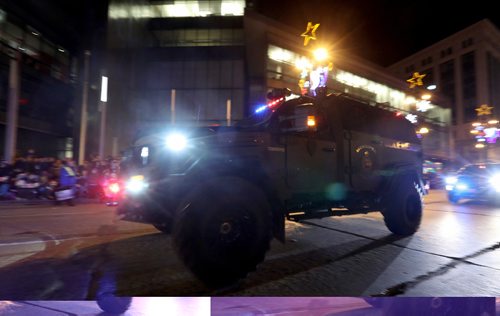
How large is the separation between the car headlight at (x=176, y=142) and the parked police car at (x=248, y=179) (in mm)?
14

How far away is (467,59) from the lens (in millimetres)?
65938

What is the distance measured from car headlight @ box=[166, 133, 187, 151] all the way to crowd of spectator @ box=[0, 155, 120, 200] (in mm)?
8484

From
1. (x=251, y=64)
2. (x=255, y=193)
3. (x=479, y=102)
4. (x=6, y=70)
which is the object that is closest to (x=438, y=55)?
(x=479, y=102)

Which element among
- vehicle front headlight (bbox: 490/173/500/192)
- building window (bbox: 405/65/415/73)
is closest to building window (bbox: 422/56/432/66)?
building window (bbox: 405/65/415/73)

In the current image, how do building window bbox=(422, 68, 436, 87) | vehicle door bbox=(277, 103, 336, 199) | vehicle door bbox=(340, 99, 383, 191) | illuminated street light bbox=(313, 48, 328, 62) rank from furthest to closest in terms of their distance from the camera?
building window bbox=(422, 68, 436, 87) < illuminated street light bbox=(313, 48, 328, 62) < vehicle door bbox=(340, 99, 383, 191) < vehicle door bbox=(277, 103, 336, 199)

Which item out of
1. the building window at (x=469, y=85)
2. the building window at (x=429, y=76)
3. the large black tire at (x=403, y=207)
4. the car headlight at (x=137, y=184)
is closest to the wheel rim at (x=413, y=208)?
the large black tire at (x=403, y=207)

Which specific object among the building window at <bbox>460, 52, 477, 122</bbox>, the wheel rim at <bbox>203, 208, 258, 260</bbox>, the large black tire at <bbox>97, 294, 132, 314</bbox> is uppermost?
the building window at <bbox>460, 52, 477, 122</bbox>

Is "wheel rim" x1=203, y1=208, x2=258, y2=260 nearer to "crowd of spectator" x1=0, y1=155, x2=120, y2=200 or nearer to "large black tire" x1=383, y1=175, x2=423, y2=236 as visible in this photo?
"large black tire" x1=383, y1=175, x2=423, y2=236

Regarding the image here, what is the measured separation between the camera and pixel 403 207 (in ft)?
21.6

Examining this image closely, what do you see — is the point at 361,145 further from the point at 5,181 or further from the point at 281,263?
the point at 5,181

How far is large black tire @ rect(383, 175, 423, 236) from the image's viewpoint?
6543mm

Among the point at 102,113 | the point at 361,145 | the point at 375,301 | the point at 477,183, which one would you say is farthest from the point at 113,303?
the point at 102,113

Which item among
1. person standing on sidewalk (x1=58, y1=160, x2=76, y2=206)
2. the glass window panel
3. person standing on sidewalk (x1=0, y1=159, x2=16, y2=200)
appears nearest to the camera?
person standing on sidewalk (x1=58, y1=160, x2=76, y2=206)

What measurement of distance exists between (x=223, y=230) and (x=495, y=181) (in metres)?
12.0
